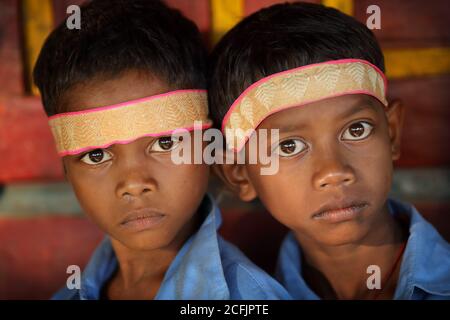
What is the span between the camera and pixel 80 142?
6.37ft

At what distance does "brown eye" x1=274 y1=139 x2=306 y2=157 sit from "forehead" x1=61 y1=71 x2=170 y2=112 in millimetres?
440

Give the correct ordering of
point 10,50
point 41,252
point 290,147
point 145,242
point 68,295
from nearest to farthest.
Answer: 1. point 290,147
2. point 145,242
3. point 68,295
4. point 10,50
5. point 41,252

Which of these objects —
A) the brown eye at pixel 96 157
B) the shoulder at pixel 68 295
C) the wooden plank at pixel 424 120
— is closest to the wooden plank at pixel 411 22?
the wooden plank at pixel 424 120

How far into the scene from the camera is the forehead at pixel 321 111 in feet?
6.03

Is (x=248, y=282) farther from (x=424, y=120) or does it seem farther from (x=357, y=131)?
(x=424, y=120)

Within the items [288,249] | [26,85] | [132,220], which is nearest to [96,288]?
[132,220]

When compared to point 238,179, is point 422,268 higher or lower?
lower

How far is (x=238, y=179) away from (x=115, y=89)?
59cm

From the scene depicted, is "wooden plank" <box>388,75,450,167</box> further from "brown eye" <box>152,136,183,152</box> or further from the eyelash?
"brown eye" <box>152,136,183,152</box>

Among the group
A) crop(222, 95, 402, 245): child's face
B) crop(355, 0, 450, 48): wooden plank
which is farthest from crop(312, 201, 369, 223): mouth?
crop(355, 0, 450, 48): wooden plank

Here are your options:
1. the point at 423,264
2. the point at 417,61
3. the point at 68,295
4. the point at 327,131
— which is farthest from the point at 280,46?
the point at 68,295

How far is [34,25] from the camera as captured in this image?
2559 mm
